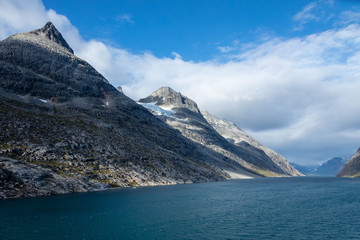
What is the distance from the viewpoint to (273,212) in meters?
83.6

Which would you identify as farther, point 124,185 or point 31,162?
point 124,185

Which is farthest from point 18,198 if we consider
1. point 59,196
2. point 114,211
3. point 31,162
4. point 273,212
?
point 273,212

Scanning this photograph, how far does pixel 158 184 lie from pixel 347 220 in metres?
122

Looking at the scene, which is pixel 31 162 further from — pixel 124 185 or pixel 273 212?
pixel 273 212

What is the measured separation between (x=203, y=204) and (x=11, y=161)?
82435mm

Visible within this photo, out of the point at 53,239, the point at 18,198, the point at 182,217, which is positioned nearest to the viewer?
the point at 53,239

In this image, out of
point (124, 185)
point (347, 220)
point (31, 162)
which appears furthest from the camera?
point (124, 185)

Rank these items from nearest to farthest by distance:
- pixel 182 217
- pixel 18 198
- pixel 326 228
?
1. pixel 326 228
2. pixel 182 217
3. pixel 18 198

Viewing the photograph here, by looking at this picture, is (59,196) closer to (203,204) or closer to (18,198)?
(18,198)

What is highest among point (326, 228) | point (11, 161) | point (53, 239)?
point (11, 161)

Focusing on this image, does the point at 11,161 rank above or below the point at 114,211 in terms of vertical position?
above

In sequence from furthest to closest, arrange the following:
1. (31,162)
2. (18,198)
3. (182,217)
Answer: (31,162) < (18,198) < (182,217)

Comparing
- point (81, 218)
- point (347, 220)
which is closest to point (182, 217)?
point (81, 218)

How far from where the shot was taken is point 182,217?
77438 mm
